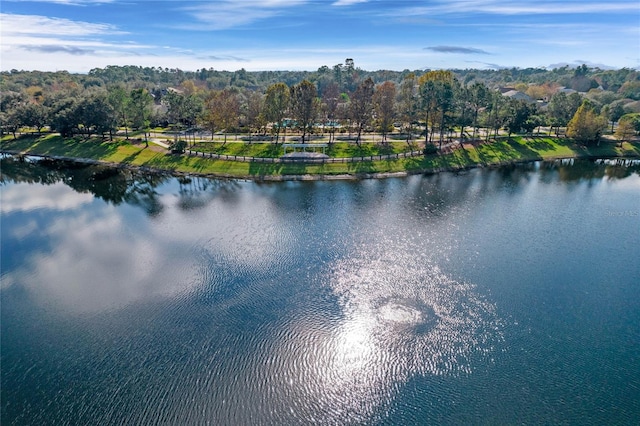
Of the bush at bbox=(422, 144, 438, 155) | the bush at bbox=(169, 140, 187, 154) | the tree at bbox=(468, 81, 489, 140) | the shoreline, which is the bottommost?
the shoreline

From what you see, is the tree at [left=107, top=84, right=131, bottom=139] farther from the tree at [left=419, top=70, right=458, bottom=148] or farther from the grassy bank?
the tree at [left=419, top=70, right=458, bottom=148]

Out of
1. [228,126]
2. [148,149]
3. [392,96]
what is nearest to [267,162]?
[228,126]

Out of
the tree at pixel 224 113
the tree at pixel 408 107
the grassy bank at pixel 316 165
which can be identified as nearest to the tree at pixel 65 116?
the grassy bank at pixel 316 165

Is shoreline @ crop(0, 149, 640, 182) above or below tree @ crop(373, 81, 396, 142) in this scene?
below

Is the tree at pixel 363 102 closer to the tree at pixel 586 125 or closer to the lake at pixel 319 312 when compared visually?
the lake at pixel 319 312

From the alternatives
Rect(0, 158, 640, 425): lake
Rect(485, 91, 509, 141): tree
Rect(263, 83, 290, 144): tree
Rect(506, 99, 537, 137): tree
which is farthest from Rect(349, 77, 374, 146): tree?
Rect(0, 158, 640, 425): lake
